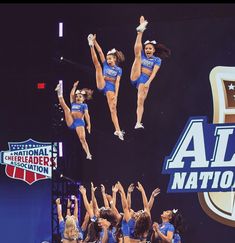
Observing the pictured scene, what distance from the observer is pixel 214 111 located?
17.2ft

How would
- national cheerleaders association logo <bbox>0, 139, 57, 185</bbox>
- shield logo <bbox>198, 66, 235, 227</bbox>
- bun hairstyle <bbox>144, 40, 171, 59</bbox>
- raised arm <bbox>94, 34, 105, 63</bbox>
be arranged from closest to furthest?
1. shield logo <bbox>198, 66, 235, 227</bbox>
2. bun hairstyle <bbox>144, 40, 171, 59</bbox>
3. raised arm <bbox>94, 34, 105, 63</bbox>
4. national cheerleaders association logo <bbox>0, 139, 57, 185</bbox>

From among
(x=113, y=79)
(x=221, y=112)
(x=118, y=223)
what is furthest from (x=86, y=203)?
(x=221, y=112)

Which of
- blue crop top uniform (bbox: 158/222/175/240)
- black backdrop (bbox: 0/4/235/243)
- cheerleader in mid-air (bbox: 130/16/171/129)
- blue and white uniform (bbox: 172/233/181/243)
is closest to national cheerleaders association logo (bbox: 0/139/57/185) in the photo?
black backdrop (bbox: 0/4/235/243)

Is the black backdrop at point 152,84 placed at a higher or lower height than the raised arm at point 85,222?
higher

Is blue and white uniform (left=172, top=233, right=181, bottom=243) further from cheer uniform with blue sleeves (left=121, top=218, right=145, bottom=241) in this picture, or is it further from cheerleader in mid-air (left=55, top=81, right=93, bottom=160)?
cheerleader in mid-air (left=55, top=81, right=93, bottom=160)

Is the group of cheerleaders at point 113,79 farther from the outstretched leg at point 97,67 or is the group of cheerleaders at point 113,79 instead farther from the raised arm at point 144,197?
the raised arm at point 144,197

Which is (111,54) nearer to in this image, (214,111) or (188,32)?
(188,32)

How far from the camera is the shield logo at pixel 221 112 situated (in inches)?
205

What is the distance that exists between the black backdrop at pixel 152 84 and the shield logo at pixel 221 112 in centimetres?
5

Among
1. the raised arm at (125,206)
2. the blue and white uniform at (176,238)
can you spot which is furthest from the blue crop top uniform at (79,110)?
the blue and white uniform at (176,238)

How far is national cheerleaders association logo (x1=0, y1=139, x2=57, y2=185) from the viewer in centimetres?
607

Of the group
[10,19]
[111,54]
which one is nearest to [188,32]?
[111,54]

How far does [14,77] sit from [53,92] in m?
0.56

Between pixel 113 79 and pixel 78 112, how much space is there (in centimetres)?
44
